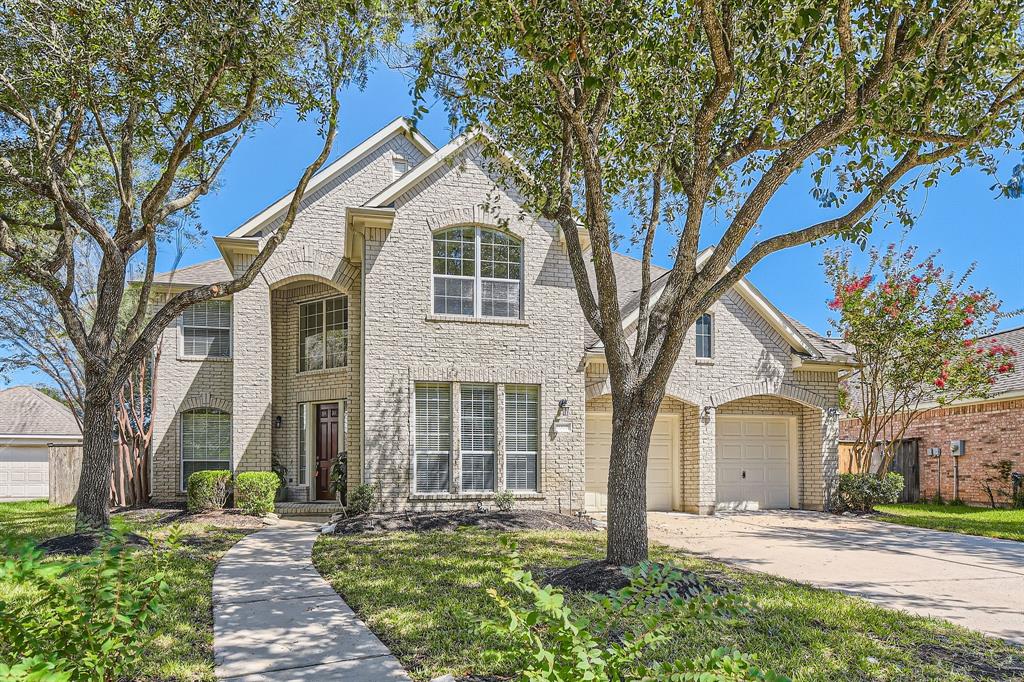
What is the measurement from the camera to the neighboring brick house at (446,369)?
12.7 m

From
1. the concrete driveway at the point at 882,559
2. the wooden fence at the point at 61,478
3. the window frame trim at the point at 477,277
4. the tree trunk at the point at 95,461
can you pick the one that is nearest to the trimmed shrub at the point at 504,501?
the concrete driveway at the point at 882,559

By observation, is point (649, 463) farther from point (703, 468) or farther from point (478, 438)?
point (478, 438)

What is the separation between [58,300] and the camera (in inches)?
361

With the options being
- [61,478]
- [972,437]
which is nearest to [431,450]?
[61,478]

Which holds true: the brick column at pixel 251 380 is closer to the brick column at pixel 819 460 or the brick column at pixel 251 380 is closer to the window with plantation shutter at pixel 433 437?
the window with plantation shutter at pixel 433 437

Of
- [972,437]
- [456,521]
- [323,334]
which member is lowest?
[456,521]

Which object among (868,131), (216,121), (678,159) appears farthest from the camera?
(216,121)

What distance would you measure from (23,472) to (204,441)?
37.8 feet

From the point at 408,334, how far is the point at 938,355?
38.2 ft

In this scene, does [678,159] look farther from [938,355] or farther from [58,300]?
[938,355]

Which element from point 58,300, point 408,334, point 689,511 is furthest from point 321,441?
point 689,511

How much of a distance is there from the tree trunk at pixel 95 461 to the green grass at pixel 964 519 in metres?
14.1

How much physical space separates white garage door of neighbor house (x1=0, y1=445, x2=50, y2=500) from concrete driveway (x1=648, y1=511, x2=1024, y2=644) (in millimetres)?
21276

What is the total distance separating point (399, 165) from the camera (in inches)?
684
